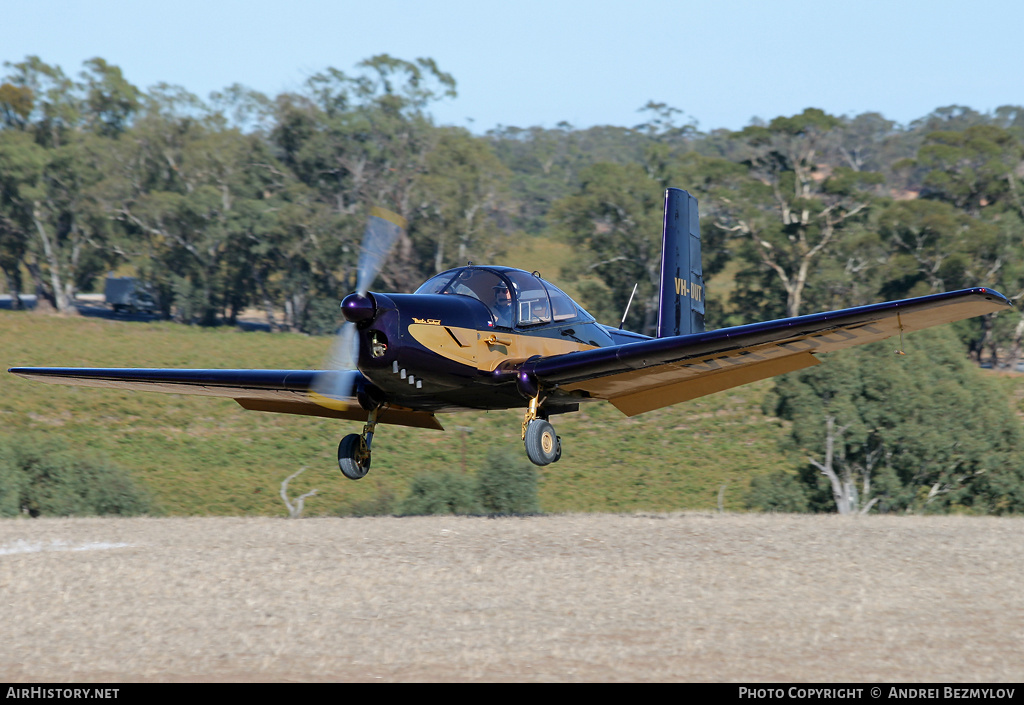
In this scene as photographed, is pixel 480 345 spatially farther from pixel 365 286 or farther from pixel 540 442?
pixel 365 286

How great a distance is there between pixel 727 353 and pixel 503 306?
3318 millimetres

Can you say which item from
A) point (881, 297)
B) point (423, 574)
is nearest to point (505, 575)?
point (423, 574)

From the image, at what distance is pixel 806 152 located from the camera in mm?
73500

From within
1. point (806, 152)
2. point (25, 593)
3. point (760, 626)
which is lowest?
point (25, 593)

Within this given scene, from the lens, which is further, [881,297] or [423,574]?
[881,297]

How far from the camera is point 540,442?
48.8 feet

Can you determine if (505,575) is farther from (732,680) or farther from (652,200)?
(652,200)

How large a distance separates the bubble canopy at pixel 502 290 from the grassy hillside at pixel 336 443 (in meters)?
28.3

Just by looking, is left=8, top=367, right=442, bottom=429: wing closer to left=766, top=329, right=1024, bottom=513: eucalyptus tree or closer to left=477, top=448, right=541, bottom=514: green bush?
left=477, top=448, right=541, bottom=514: green bush

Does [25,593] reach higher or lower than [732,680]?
lower

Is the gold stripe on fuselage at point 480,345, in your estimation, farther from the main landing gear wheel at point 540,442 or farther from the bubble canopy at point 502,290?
the main landing gear wheel at point 540,442

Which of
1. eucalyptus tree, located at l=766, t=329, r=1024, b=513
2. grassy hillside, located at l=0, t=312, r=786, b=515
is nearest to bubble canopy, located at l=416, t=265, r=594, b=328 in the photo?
eucalyptus tree, located at l=766, t=329, r=1024, b=513

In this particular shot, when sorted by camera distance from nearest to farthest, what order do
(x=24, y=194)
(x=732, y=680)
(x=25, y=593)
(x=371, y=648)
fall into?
1. (x=732, y=680)
2. (x=371, y=648)
3. (x=25, y=593)
4. (x=24, y=194)

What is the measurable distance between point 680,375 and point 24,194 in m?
76.5
